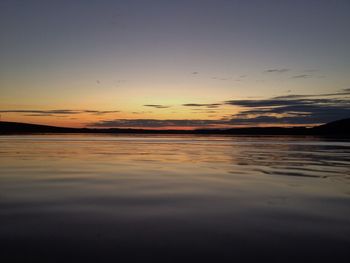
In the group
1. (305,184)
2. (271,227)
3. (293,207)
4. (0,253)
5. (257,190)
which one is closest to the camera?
(0,253)

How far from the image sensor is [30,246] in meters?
4.83

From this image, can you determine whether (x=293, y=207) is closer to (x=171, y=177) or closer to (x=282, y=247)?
(x=282, y=247)

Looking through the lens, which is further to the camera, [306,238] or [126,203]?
[126,203]

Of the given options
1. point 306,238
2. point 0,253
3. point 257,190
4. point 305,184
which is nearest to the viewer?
point 0,253

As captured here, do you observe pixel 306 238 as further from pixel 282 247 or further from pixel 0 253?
pixel 0 253

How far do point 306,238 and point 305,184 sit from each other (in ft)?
19.2

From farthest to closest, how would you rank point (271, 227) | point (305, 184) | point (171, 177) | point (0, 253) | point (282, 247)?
1. point (171, 177)
2. point (305, 184)
3. point (271, 227)
4. point (282, 247)
5. point (0, 253)

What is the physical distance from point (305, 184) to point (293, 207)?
3.64 meters

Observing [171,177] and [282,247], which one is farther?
[171,177]

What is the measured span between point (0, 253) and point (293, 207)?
5884 mm

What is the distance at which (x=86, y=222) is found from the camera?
6.15 m

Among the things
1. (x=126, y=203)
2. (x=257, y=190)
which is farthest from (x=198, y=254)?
(x=257, y=190)

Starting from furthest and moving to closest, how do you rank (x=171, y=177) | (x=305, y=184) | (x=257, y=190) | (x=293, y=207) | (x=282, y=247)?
(x=171, y=177) < (x=305, y=184) < (x=257, y=190) < (x=293, y=207) < (x=282, y=247)

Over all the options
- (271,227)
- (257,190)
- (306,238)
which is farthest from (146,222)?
(257,190)
